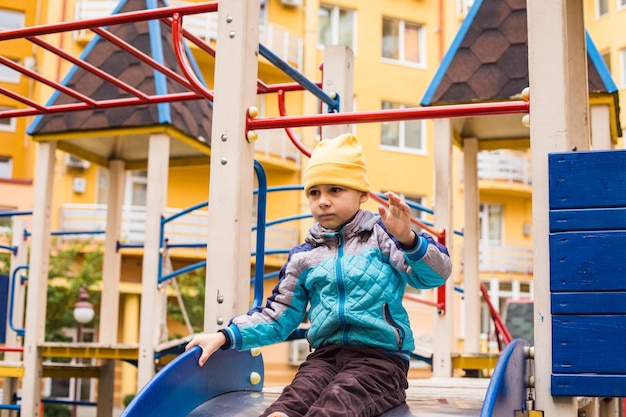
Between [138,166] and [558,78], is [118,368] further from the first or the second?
[558,78]

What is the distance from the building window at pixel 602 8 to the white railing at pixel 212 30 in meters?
8.62

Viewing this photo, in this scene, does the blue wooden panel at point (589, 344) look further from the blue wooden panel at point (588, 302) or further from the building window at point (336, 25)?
the building window at point (336, 25)

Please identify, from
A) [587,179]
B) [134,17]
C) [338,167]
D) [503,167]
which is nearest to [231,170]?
[338,167]

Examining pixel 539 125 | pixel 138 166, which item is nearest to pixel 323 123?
pixel 539 125

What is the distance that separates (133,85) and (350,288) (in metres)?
5.55

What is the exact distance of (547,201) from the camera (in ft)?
9.89

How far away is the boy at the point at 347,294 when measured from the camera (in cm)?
297

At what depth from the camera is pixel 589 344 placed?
2.87 m

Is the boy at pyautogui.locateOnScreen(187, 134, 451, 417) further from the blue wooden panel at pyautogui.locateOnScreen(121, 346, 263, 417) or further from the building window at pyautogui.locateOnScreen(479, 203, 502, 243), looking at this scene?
the building window at pyautogui.locateOnScreen(479, 203, 502, 243)

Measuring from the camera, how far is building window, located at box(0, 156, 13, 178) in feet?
76.2

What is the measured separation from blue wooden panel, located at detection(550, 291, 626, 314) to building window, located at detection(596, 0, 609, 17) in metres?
23.7

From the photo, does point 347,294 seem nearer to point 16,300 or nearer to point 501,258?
point 16,300

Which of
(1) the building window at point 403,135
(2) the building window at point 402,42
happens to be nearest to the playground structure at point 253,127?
(1) the building window at point 403,135

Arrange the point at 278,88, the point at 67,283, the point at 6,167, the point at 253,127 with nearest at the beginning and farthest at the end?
the point at 253,127
the point at 278,88
the point at 67,283
the point at 6,167
